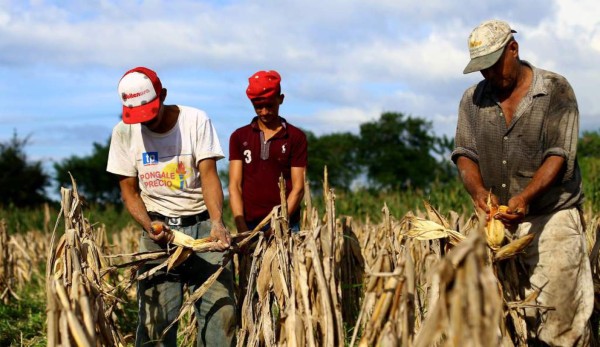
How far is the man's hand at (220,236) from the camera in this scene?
4871 millimetres

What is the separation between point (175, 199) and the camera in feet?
16.9

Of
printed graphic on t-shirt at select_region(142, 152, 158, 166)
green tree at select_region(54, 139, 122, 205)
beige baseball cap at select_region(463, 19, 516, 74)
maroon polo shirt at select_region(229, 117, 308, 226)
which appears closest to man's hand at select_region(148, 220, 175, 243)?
printed graphic on t-shirt at select_region(142, 152, 158, 166)

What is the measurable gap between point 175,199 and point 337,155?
2286 inches

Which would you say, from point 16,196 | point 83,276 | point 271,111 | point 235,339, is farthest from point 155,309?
point 16,196

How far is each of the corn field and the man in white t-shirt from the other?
0.18m

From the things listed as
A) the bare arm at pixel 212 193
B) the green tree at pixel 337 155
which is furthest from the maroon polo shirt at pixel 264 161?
the green tree at pixel 337 155

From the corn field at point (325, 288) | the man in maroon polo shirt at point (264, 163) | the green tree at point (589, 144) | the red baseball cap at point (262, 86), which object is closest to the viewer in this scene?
the corn field at point (325, 288)

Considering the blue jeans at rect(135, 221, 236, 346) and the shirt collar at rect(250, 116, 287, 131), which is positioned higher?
the shirt collar at rect(250, 116, 287, 131)

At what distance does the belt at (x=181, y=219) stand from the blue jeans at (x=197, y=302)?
36 mm

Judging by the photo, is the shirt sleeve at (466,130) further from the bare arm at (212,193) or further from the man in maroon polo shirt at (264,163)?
the bare arm at (212,193)

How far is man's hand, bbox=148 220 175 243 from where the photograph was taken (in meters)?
4.90

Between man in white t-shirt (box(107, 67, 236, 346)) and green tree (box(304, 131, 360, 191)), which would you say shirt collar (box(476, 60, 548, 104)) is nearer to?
man in white t-shirt (box(107, 67, 236, 346))

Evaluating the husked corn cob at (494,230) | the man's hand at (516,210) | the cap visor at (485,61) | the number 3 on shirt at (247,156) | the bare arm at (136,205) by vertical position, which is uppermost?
the cap visor at (485,61)

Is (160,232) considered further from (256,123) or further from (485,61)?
(485,61)
